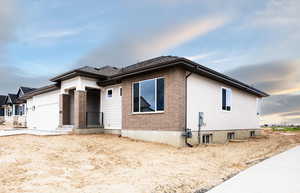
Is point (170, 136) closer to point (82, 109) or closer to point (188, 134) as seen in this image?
point (188, 134)

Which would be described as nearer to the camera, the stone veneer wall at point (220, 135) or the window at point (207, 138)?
the stone veneer wall at point (220, 135)

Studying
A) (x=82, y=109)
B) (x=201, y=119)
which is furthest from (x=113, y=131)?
(x=201, y=119)

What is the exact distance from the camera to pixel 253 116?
19.2 meters

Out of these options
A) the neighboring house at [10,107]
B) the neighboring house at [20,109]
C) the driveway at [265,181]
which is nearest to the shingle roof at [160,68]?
the driveway at [265,181]

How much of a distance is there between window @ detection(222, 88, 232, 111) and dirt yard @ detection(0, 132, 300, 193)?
600 centimetres

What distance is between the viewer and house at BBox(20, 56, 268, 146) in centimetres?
1065

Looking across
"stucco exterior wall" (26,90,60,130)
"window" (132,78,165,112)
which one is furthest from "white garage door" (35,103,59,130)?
"window" (132,78,165,112)

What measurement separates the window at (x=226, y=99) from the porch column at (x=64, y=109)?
37.9 feet

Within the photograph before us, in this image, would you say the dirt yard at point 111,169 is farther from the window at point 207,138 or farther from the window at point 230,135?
the window at point 230,135

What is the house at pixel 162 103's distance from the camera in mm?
10648

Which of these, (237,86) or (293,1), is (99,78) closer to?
(237,86)

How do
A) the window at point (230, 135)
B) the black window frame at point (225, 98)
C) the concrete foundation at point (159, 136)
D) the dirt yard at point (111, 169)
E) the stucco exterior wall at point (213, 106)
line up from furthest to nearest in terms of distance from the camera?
the window at point (230, 135) < the black window frame at point (225, 98) < the stucco exterior wall at point (213, 106) < the concrete foundation at point (159, 136) < the dirt yard at point (111, 169)

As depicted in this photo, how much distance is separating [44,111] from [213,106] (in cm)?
1616

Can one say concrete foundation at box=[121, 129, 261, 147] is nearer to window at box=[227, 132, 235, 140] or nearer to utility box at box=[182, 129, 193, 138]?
utility box at box=[182, 129, 193, 138]
